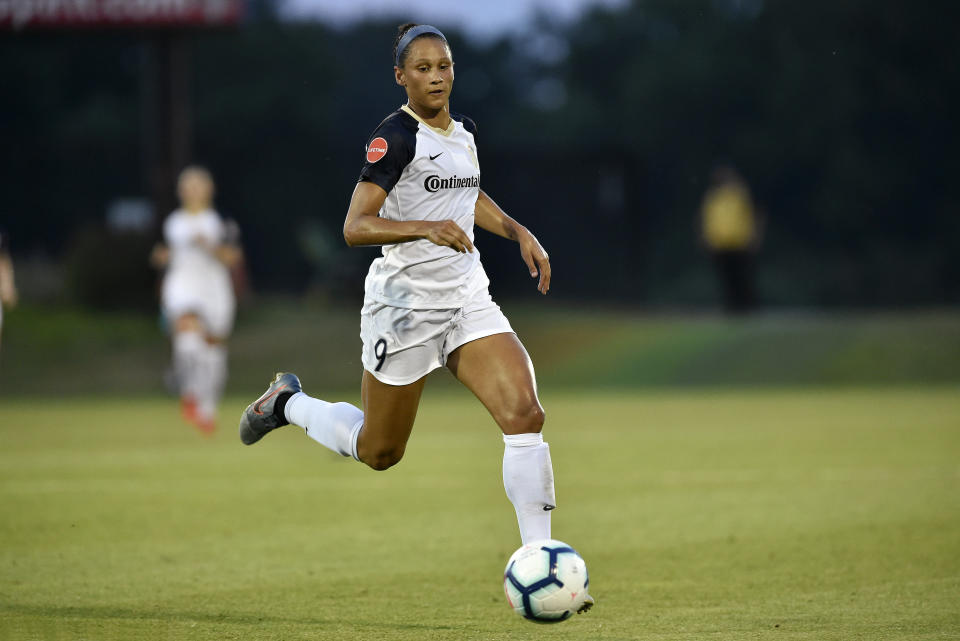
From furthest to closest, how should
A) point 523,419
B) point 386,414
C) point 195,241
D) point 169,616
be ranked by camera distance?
point 195,241 → point 386,414 → point 169,616 → point 523,419

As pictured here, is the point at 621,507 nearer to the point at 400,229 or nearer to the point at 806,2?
the point at 400,229

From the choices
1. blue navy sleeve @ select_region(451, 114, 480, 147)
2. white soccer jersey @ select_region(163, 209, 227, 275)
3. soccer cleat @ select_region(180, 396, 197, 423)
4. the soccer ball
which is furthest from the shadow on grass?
white soccer jersey @ select_region(163, 209, 227, 275)

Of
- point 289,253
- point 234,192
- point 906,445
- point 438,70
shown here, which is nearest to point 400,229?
point 438,70

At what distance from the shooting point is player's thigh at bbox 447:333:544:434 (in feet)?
21.7

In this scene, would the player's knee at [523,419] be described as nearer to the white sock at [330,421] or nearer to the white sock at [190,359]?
the white sock at [330,421]

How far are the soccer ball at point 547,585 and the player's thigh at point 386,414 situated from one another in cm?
108

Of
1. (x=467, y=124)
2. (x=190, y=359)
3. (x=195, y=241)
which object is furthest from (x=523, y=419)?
(x=195, y=241)

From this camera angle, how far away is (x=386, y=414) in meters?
7.16

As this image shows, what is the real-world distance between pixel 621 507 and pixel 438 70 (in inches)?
178

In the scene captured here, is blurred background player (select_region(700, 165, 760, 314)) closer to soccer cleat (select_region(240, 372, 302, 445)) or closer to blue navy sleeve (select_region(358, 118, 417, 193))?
soccer cleat (select_region(240, 372, 302, 445))

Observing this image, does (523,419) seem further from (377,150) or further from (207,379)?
(207,379)

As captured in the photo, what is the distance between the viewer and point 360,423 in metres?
7.42

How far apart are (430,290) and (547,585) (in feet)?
4.87

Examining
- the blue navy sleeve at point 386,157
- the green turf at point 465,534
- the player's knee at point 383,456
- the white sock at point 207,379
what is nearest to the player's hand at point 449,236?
the blue navy sleeve at point 386,157
